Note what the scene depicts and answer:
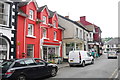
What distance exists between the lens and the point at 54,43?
20.0 metres

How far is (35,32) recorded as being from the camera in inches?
661

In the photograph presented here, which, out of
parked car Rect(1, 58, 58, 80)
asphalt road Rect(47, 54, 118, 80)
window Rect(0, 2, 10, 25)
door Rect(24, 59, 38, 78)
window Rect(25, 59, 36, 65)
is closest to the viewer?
parked car Rect(1, 58, 58, 80)

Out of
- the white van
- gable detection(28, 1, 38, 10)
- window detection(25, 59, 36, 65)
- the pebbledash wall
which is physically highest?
gable detection(28, 1, 38, 10)

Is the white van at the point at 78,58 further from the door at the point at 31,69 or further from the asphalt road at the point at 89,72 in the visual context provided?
the door at the point at 31,69

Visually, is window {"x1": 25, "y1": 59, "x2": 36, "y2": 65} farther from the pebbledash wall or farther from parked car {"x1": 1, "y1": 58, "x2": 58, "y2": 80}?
the pebbledash wall

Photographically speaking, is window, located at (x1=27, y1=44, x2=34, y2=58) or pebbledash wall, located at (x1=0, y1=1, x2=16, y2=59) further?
window, located at (x1=27, y1=44, x2=34, y2=58)

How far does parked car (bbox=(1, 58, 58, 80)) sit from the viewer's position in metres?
7.55

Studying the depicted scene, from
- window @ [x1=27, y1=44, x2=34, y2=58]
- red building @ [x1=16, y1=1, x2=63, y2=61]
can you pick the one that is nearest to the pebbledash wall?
red building @ [x1=16, y1=1, x2=63, y2=61]

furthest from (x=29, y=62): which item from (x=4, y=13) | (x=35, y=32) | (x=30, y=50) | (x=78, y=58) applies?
(x=78, y=58)

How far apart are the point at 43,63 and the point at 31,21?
313 inches

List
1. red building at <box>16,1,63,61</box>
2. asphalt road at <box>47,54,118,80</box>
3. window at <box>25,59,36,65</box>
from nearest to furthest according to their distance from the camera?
1. window at <box>25,59,36,65</box>
2. asphalt road at <box>47,54,118,80</box>
3. red building at <box>16,1,63,61</box>

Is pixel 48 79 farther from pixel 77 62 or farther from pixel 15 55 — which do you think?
pixel 77 62

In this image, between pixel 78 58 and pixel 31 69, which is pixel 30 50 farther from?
pixel 31 69

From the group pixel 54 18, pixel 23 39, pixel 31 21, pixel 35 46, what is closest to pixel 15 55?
pixel 23 39
